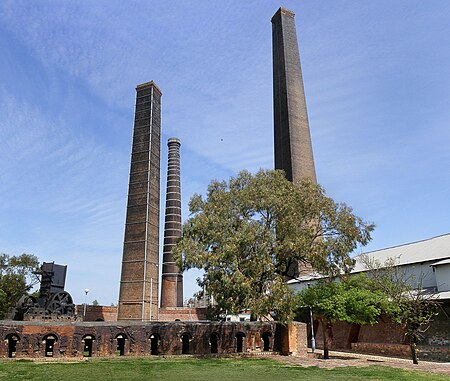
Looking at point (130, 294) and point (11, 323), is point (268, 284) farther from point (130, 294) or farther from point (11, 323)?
point (130, 294)

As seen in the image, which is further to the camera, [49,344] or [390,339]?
[390,339]

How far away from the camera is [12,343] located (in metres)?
17.8

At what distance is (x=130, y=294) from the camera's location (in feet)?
118

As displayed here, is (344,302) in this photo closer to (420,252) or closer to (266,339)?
(266,339)

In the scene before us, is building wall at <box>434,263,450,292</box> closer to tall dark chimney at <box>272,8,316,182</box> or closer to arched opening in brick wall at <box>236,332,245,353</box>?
arched opening in brick wall at <box>236,332,245,353</box>

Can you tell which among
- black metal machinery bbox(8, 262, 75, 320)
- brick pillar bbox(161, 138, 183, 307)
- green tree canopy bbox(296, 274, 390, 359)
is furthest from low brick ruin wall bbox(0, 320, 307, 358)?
brick pillar bbox(161, 138, 183, 307)

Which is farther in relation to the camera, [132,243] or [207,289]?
[132,243]

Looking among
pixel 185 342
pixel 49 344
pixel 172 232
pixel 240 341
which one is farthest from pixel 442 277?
pixel 172 232

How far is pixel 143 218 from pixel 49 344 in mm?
19803

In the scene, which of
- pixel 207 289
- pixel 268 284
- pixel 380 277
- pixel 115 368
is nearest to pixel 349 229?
pixel 380 277

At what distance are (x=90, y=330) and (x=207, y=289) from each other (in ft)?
18.6

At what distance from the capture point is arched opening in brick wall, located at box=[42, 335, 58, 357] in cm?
1808

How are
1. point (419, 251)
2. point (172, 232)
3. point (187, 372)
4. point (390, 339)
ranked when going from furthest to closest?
1. point (172, 232)
2. point (419, 251)
3. point (390, 339)
4. point (187, 372)

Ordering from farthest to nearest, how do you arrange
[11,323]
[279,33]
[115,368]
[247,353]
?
[279,33] → [247,353] → [11,323] → [115,368]
